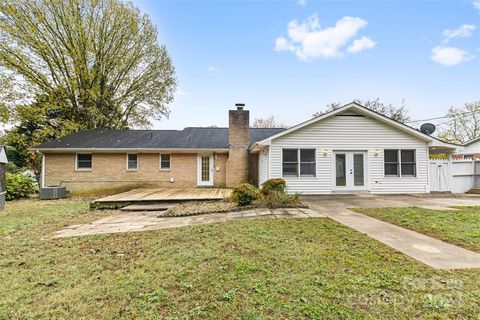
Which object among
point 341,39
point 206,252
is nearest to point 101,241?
point 206,252

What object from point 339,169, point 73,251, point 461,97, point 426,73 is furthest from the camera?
point 461,97

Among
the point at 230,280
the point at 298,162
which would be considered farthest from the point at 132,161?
the point at 230,280

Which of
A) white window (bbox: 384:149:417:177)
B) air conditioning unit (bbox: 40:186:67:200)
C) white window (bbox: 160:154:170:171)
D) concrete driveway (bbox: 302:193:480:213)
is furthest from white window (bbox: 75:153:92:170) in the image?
white window (bbox: 384:149:417:177)

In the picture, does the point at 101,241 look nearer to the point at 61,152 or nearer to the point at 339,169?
the point at 339,169

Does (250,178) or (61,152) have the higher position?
(61,152)

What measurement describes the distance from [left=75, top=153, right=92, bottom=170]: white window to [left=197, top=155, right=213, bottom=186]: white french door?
6544 millimetres

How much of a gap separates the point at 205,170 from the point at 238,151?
2418 millimetres

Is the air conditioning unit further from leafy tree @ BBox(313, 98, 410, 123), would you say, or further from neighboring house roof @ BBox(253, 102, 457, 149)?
leafy tree @ BBox(313, 98, 410, 123)

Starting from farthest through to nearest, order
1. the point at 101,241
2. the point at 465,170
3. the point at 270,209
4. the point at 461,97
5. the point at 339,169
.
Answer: the point at 461,97, the point at 465,170, the point at 339,169, the point at 270,209, the point at 101,241

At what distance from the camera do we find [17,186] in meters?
13.2

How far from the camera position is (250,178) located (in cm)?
1383

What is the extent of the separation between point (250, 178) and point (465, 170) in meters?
11.8

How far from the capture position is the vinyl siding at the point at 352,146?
1149cm

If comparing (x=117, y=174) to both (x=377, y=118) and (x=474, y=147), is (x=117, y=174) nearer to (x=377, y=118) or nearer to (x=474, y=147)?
(x=377, y=118)
